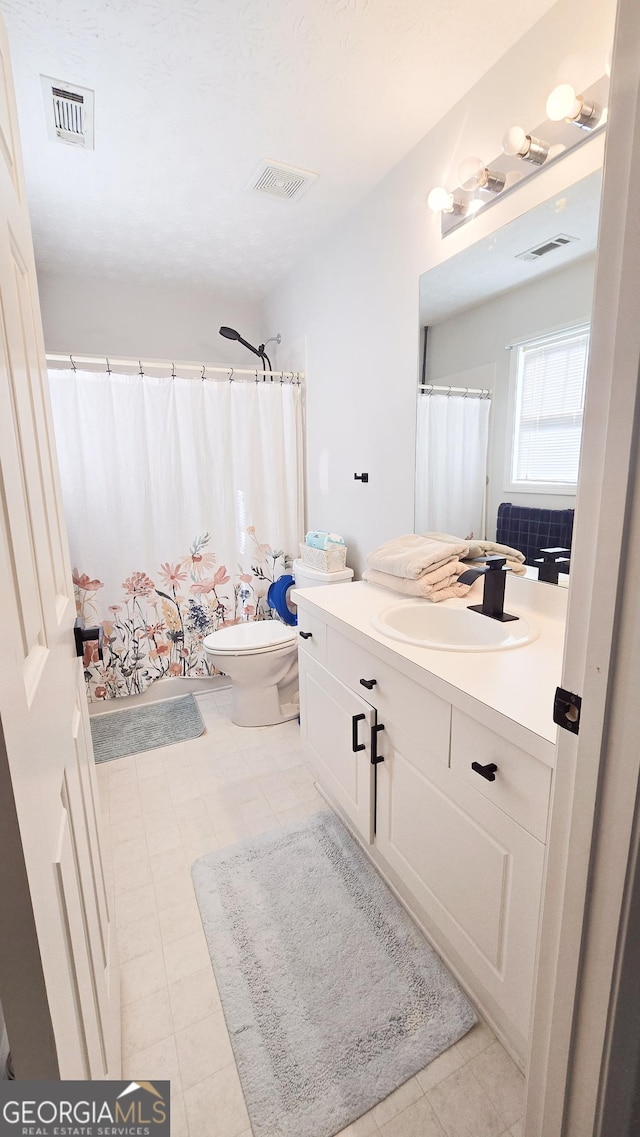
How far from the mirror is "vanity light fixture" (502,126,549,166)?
0.12m

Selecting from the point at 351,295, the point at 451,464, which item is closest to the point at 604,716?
the point at 451,464

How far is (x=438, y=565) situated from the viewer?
1.57 metres

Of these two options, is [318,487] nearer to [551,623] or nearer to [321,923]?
[551,623]

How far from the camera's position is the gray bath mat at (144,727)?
7.34 feet

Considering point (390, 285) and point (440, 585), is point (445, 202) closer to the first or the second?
point (390, 285)

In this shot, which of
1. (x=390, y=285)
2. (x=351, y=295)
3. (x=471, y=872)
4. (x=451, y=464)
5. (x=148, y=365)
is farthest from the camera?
(x=148, y=365)

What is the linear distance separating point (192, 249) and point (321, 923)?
9.52 ft

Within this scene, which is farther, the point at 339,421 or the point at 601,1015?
the point at 339,421

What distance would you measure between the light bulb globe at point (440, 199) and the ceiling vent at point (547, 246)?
0.32 m

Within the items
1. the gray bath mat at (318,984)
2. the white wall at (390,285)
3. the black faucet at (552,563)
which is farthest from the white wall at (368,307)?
the gray bath mat at (318,984)

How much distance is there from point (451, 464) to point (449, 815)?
116 centimetres

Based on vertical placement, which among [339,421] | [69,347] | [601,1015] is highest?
[69,347]

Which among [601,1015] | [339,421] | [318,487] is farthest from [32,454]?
[318,487]

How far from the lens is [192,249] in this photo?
2.34 m
